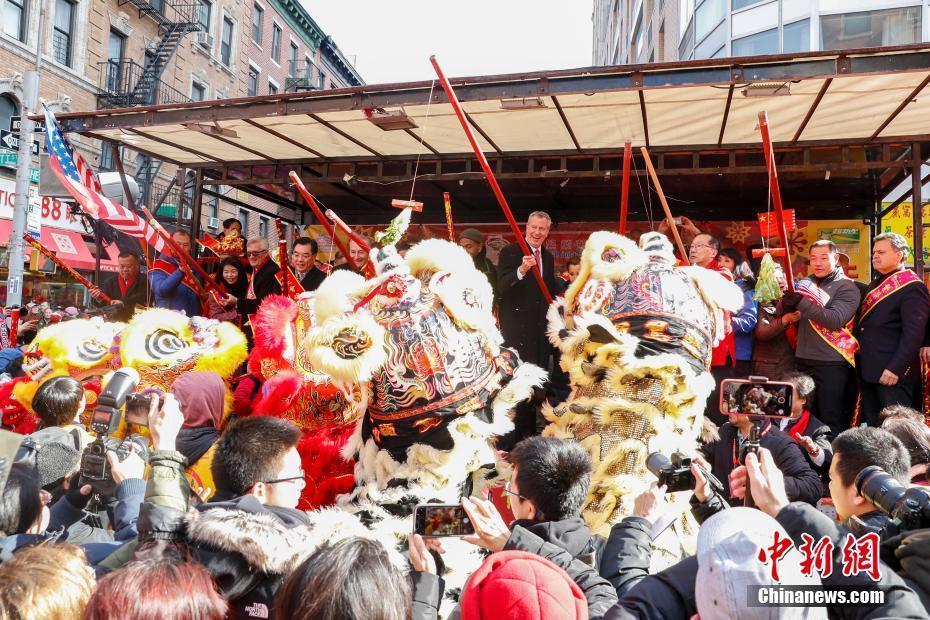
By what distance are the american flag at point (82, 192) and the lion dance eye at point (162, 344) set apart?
81.5 inches

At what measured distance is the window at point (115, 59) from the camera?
1784 cm

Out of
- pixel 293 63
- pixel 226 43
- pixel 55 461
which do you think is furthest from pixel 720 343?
pixel 293 63

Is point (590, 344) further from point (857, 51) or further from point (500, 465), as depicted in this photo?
point (857, 51)

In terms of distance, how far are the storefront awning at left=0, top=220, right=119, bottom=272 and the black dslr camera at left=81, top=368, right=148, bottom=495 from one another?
1286 cm

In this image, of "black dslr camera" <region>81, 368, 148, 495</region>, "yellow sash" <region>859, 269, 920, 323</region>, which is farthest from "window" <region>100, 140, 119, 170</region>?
"yellow sash" <region>859, 269, 920, 323</region>

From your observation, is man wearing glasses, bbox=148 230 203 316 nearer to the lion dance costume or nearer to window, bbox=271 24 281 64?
the lion dance costume

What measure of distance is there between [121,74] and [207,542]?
1965 centimetres

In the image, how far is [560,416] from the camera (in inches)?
117

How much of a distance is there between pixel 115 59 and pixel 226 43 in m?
5.07

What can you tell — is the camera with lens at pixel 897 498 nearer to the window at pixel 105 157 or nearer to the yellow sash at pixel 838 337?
the yellow sash at pixel 838 337

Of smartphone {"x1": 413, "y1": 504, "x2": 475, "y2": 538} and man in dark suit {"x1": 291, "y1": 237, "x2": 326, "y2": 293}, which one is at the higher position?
man in dark suit {"x1": 291, "y1": 237, "x2": 326, "y2": 293}

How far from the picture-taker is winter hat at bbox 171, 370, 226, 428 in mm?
3357

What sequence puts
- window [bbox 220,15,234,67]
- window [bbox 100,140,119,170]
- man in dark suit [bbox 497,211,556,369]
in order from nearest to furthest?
man in dark suit [bbox 497,211,556,369] → window [bbox 100,140,119,170] → window [bbox 220,15,234,67]

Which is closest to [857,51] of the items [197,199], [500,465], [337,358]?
[500,465]
